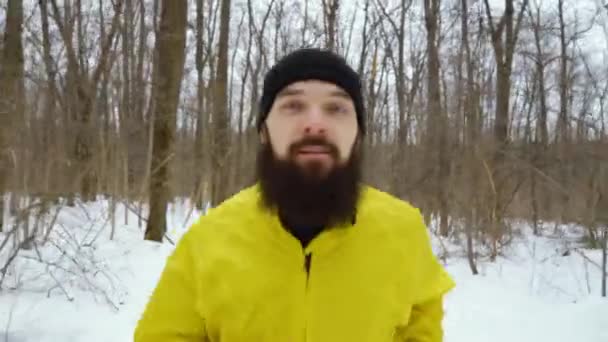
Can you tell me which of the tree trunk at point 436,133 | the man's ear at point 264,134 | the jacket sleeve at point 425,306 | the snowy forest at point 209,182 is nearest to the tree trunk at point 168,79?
the snowy forest at point 209,182

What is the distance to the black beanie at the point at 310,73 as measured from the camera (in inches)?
59.1

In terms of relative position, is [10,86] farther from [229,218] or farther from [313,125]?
[313,125]

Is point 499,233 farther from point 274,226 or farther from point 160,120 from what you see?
point 274,226

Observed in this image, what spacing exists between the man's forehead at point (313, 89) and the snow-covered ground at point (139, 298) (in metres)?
3.39

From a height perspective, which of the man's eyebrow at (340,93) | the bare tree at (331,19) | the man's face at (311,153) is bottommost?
the man's face at (311,153)

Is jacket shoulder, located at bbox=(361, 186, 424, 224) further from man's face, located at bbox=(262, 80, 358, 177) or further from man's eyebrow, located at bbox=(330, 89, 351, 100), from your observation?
man's eyebrow, located at bbox=(330, 89, 351, 100)

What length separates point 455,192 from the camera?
25.0ft

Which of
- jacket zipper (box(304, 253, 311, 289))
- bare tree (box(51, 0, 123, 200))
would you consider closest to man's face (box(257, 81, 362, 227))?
jacket zipper (box(304, 253, 311, 289))

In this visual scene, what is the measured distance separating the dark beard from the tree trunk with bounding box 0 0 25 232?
433 centimetres

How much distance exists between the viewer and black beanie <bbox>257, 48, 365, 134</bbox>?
4.92ft

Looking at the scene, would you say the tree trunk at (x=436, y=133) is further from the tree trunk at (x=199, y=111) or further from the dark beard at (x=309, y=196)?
the dark beard at (x=309, y=196)

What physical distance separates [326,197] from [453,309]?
456cm

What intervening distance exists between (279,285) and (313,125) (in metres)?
0.47

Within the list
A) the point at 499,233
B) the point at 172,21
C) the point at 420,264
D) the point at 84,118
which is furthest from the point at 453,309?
the point at 84,118
